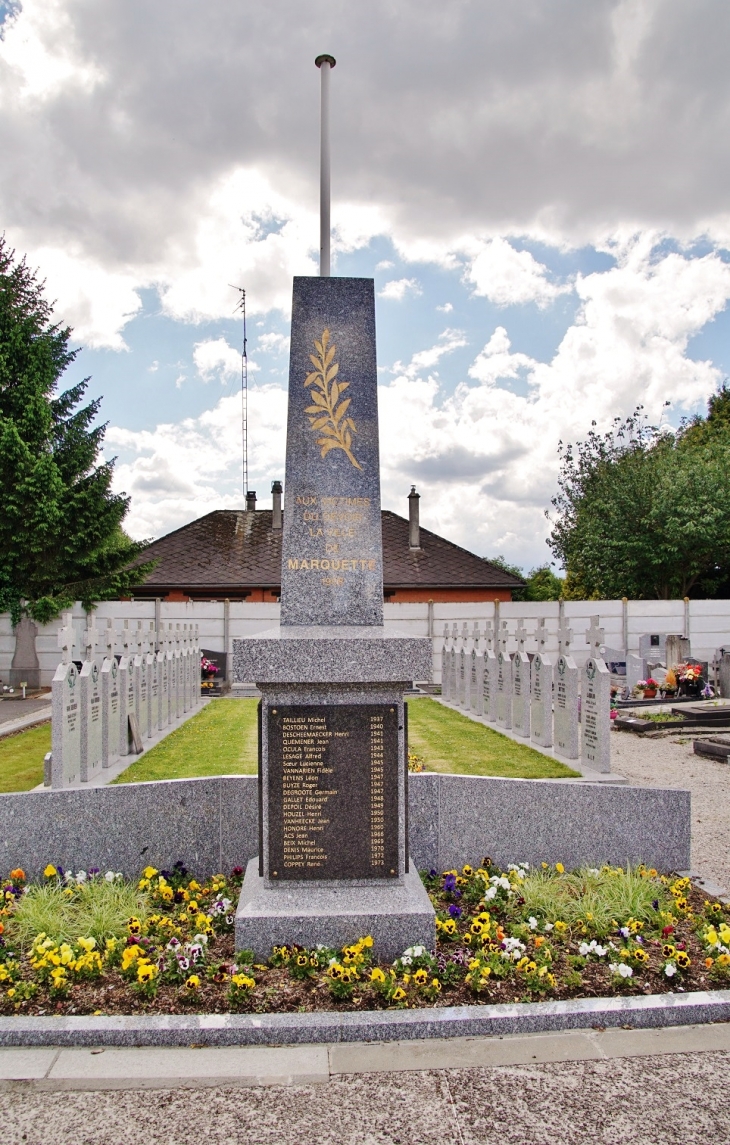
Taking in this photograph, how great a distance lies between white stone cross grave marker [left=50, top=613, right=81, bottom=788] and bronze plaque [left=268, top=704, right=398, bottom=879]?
12.2 feet

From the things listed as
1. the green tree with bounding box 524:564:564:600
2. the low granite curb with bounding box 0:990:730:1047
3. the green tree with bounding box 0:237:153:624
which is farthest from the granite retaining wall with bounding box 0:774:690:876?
the green tree with bounding box 524:564:564:600

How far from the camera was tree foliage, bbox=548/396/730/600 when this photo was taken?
26550mm

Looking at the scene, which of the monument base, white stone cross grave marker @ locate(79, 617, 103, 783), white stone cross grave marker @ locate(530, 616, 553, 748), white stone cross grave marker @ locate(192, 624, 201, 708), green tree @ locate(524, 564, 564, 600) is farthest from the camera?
green tree @ locate(524, 564, 564, 600)

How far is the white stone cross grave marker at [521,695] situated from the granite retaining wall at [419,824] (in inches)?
209

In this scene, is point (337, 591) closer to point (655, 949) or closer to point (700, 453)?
point (655, 949)

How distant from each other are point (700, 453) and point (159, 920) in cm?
3028

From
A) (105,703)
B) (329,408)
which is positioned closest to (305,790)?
(329,408)

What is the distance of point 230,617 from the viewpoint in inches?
820

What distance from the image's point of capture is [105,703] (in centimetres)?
884

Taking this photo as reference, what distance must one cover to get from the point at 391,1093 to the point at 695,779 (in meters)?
7.79

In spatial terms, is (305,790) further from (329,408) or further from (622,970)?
(329,408)

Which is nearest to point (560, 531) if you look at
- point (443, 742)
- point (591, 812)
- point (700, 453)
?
point (700, 453)

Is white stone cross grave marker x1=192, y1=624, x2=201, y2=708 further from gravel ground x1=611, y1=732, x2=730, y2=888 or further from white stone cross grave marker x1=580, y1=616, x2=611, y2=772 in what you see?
white stone cross grave marker x1=580, y1=616, x2=611, y2=772

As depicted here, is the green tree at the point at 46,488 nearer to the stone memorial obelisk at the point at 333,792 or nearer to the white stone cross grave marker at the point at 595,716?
the white stone cross grave marker at the point at 595,716
